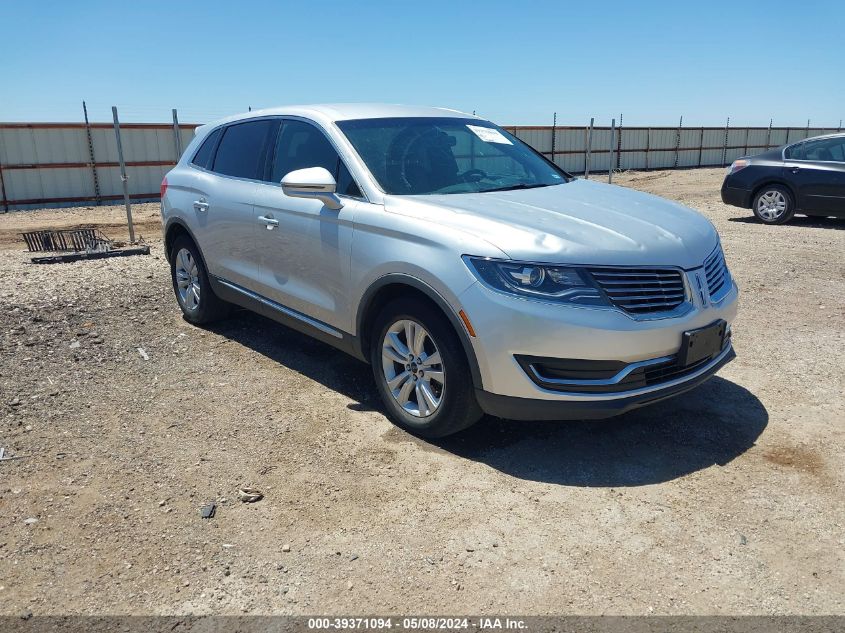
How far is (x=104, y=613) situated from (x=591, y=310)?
2.32 metres

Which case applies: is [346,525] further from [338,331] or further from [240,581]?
[338,331]

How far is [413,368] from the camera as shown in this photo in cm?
382

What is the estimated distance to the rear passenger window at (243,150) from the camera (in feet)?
16.7

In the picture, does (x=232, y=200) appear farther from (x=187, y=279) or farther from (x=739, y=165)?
(x=739, y=165)

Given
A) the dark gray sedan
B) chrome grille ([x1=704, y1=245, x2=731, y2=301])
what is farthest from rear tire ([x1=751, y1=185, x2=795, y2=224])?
chrome grille ([x1=704, y1=245, x2=731, y2=301])

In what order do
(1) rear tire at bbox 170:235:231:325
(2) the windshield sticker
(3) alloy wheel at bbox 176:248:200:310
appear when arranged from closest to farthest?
(2) the windshield sticker → (1) rear tire at bbox 170:235:231:325 → (3) alloy wheel at bbox 176:248:200:310

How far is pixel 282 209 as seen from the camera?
4.61 metres

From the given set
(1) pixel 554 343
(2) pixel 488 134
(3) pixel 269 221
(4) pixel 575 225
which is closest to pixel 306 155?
(3) pixel 269 221

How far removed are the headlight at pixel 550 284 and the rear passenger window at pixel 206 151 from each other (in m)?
3.37

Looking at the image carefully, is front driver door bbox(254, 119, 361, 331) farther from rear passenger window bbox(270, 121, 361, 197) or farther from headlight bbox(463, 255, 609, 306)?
headlight bbox(463, 255, 609, 306)

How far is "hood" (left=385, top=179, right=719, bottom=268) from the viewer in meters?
3.31

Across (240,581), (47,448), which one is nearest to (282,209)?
(47,448)

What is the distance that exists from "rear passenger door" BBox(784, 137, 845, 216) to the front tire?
9933 millimetres

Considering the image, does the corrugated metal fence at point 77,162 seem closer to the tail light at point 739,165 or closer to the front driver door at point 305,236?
the tail light at point 739,165
